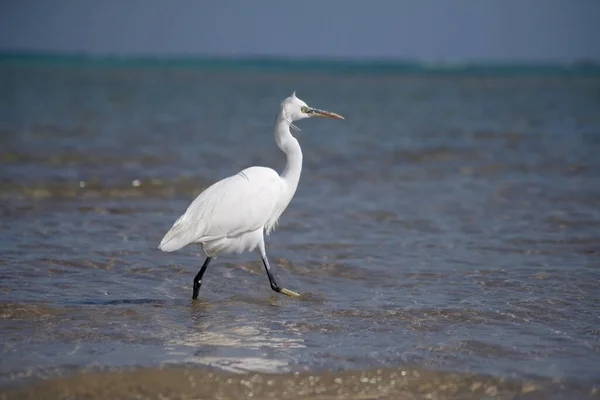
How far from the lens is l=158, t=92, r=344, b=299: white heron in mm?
5930

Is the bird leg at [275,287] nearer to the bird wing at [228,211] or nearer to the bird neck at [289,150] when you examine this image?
the bird wing at [228,211]

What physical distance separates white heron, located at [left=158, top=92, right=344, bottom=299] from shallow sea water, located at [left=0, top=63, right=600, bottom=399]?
0.38 metres

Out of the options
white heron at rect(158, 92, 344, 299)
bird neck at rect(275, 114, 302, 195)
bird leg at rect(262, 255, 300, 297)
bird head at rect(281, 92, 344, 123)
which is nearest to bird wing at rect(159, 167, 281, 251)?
white heron at rect(158, 92, 344, 299)

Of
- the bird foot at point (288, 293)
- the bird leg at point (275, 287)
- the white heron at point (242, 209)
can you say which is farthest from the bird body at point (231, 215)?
the bird foot at point (288, 293)

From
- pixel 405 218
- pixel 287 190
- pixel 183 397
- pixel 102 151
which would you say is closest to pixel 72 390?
pixel 183 397

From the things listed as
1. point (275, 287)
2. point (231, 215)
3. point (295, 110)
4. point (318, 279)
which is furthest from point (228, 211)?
point (318, 279)

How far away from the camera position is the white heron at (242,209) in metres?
5.93

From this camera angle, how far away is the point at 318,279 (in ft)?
22.1

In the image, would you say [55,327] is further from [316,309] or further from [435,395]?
[435,395]

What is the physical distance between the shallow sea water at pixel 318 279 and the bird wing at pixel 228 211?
460 mm

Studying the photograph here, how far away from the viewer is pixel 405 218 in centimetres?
898

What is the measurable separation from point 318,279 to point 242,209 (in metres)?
1.05

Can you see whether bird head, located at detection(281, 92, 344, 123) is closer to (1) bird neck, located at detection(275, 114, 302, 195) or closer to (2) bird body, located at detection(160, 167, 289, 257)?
(1) bird neck, located at detection(275, 114, 302, 195)

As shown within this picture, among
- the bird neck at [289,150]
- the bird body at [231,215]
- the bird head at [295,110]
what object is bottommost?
the bird body at [231,215]
